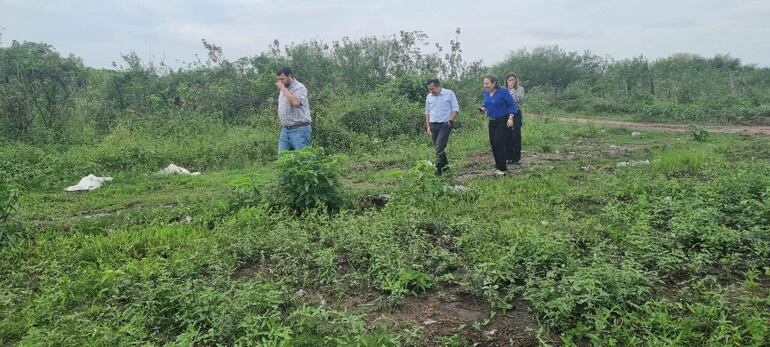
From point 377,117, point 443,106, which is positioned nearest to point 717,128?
point 377,117

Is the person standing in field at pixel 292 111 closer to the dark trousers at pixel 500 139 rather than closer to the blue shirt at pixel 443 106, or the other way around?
the blue shirt at pixel 443 106

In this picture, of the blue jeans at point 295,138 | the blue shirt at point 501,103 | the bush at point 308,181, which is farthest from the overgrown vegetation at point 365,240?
the blue shirt at point 501,103

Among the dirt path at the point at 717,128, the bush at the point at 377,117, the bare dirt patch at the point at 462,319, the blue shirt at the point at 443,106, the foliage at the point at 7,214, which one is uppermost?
the blue shirt at the point at 443,106

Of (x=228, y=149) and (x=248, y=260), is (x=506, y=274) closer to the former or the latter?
(x=248, y=260)

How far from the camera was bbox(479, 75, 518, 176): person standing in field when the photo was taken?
7.77 m

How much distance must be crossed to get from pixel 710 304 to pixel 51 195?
717cm

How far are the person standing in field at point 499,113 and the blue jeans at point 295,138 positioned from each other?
8.27 ft

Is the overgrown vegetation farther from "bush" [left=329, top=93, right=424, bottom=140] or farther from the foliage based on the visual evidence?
"bush" [left=329, top=93, right=424, bottom=140]

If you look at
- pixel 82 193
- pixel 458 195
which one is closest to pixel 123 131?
pixel 82 193

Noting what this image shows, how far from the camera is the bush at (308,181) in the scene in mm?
5781

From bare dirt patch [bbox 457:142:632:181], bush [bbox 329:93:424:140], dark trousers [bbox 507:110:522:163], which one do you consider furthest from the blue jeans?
bush [bbox 329:93:424:140]

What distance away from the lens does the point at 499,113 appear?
25.6ft

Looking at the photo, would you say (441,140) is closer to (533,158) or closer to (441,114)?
(441,114)

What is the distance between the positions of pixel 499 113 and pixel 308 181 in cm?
316
